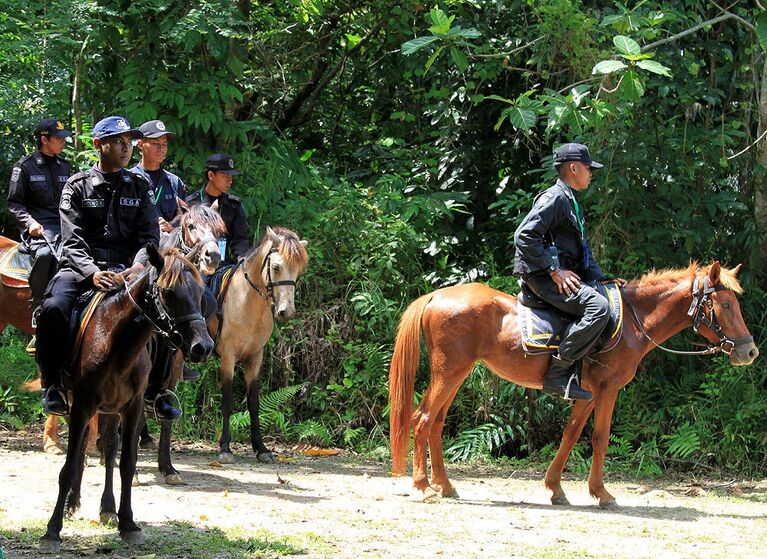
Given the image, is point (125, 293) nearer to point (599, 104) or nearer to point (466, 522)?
point (466, 522)

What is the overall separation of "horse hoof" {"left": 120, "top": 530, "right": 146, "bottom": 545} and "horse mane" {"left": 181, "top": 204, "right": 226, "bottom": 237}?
3.25m

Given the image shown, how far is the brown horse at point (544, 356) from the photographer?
8.38m

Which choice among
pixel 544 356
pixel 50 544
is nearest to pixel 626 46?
pixel 544 356

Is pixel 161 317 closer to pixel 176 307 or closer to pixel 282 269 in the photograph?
pixel 176 307

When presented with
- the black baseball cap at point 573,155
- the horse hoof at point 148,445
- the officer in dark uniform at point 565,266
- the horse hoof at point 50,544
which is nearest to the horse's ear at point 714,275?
the officer in dark uniform at point 565,266

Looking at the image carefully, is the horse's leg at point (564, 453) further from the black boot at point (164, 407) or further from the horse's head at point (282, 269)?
the black boot at point (164, 407)

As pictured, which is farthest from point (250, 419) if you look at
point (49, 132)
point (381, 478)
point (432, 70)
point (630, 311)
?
point (432, 70)

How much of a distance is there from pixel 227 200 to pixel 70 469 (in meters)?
5.08

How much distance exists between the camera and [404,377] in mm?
8695

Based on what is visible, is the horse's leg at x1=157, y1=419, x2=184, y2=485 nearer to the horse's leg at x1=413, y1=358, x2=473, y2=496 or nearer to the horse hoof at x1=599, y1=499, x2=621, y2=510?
the horse's leg at x1=413, y1=358, x2=473, y2=496

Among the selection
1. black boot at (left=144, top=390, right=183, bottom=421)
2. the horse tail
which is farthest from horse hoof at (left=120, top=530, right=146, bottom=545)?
the horse tail

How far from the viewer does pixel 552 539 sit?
6.80m

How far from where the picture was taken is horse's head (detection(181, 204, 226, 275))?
28.0ft

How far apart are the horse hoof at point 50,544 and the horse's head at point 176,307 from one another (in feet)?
4.35
